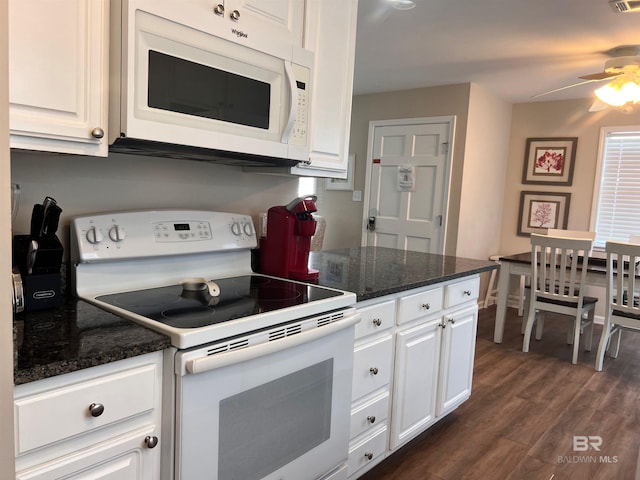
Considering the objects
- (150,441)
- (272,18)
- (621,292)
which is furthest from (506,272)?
(150,441)

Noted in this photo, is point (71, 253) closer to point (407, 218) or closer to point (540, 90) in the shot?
point (407, 218)

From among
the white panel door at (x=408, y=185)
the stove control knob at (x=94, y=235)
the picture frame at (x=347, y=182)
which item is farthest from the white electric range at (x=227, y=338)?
the picture frame at (x=347, y=182)

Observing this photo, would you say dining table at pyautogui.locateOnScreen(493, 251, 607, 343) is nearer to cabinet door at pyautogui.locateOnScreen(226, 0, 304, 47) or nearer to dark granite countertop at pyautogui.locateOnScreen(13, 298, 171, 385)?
cabinet door at pyautogui.locateOnScreen(226, 0, 304, 47)

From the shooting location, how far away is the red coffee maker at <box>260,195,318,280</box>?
1902 millimetres

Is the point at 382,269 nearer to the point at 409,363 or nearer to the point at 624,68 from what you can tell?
the point at 409,363

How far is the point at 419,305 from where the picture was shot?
212cm

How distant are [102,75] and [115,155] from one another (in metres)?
0.40

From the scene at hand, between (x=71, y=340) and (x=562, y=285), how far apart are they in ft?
12.0

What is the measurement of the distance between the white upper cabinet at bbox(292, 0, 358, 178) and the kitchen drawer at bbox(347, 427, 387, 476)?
115cm

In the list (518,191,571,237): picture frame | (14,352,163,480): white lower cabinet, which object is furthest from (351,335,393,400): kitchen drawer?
(518,191,571,237): picture frame

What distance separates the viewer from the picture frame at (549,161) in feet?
16.8

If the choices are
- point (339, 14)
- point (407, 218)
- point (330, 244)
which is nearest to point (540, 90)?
point (407, 218)

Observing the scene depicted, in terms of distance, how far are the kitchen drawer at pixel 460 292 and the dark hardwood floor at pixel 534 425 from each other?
72 cm

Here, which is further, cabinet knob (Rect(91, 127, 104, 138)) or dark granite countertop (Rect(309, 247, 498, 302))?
dark granite countertop (Rect(309, 247, 498, 302))
